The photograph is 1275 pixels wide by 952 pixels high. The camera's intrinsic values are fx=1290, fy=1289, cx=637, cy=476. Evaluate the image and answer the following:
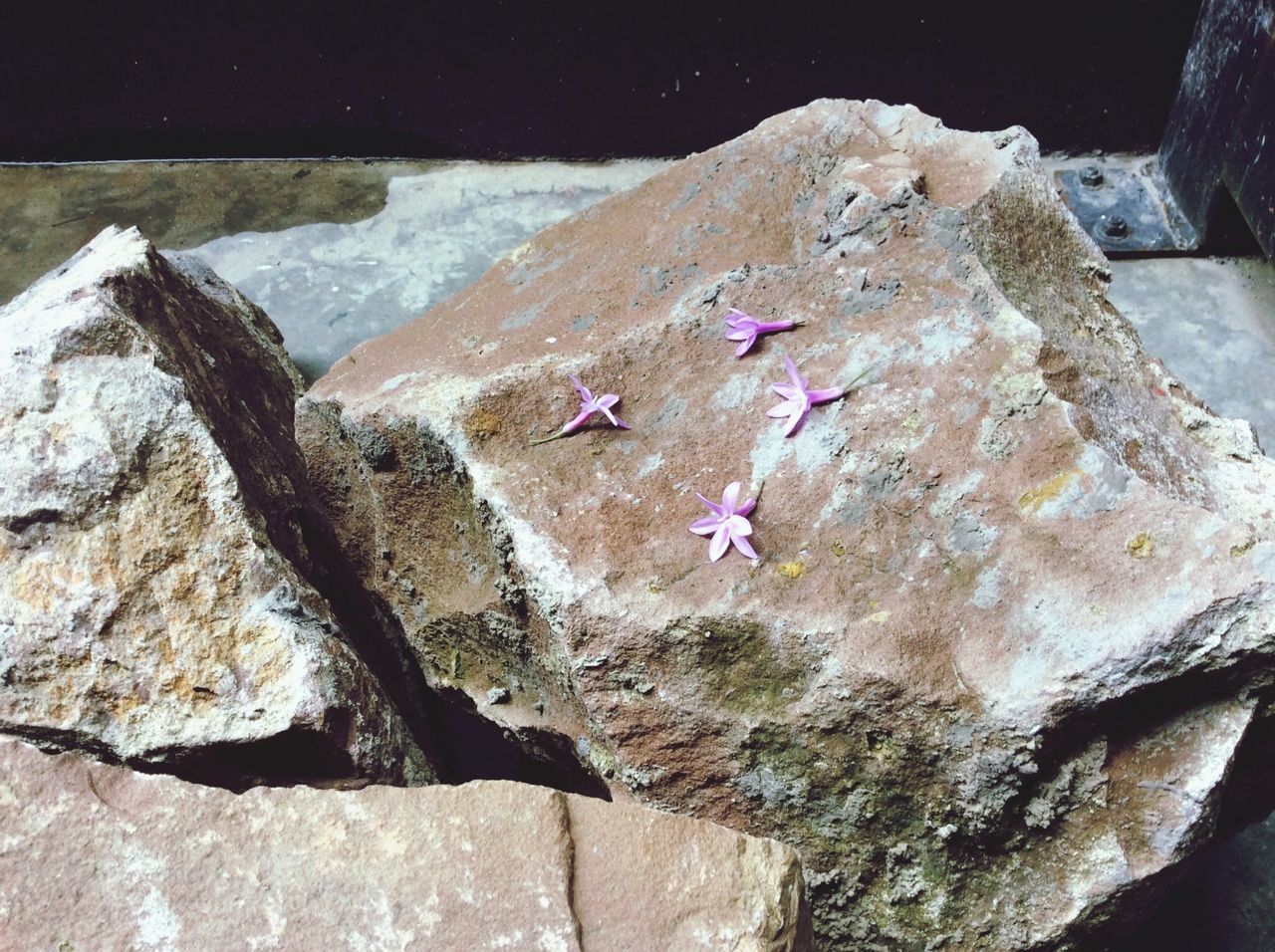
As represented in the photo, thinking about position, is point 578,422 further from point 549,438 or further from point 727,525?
point 727,525

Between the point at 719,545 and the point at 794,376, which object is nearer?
the point at 719,545

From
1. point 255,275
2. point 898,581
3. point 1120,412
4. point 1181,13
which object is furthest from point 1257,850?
point 255,275

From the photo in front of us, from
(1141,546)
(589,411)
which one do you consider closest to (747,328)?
(589,411)

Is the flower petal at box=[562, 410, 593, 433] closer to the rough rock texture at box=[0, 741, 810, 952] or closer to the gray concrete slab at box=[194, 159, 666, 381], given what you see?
the rough rock texture at box=[0, 741, 810, 952]

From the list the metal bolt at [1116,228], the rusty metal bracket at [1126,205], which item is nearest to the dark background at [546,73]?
the rusty metal bracket at [1126,205]

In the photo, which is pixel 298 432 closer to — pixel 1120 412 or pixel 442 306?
pixel 442 306

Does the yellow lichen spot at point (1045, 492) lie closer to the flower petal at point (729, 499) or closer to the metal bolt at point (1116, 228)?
the flower petal at point (729, 499)
